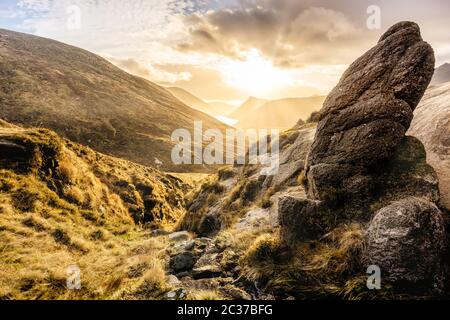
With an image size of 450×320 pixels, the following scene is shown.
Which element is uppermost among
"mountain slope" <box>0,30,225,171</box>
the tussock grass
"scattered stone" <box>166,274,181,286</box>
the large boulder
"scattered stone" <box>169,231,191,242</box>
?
"mountain slope" <box>0,30,225,171</box>

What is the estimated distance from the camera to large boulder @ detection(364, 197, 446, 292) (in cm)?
684

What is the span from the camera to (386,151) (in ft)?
29.6

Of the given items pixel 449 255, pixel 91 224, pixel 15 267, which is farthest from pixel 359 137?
pixel 91 224

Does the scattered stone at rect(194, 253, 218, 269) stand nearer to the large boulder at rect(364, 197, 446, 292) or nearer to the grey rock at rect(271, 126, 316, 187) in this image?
the large boulder at rect(364, 197, 446, 292)

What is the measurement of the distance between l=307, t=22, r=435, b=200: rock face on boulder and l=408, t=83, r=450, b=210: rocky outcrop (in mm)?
1705

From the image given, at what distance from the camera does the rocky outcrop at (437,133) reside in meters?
8.98

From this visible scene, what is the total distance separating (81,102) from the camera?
281 ft

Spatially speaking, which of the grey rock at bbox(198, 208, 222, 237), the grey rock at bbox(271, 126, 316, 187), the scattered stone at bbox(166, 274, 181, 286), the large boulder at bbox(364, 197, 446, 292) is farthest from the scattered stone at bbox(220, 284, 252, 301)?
the grey rock at bbox(271, 126, 316, 187)

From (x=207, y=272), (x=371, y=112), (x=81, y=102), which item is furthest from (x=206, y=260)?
(x=81, y=102)

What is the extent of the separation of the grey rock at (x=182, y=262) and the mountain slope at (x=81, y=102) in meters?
56.8

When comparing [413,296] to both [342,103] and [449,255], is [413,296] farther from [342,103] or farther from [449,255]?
[342,103]
